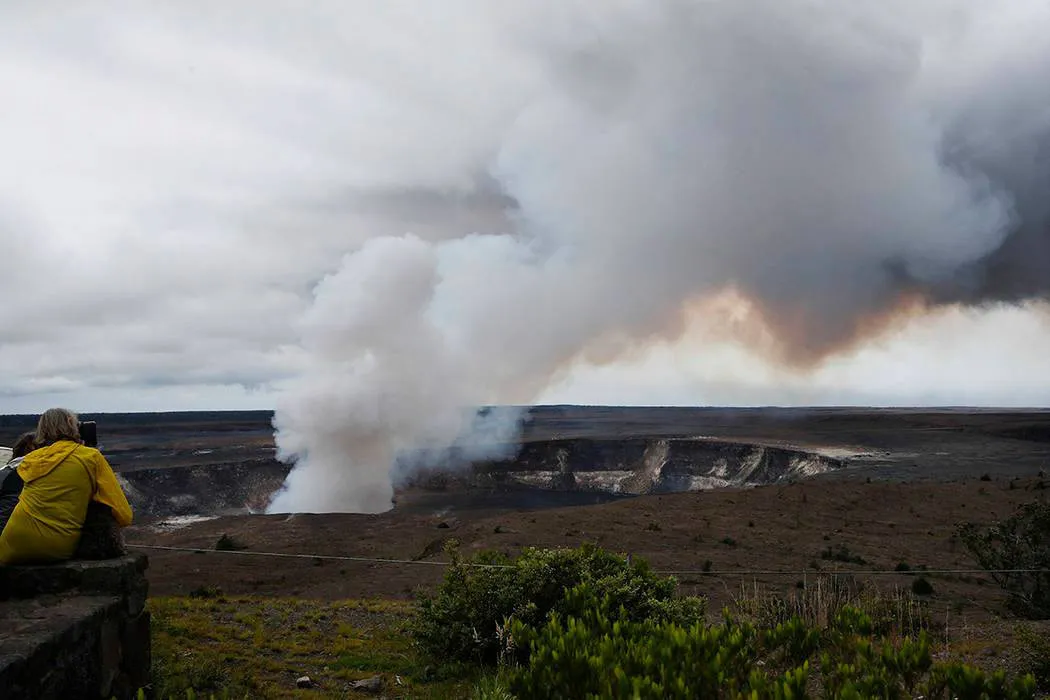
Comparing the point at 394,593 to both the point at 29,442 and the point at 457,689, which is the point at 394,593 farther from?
the point at 29,442

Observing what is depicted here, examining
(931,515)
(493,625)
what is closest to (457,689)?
(493,625)

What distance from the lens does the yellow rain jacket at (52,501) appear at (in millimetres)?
5762

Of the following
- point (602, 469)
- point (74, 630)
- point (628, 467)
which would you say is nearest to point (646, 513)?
point (74, 630)

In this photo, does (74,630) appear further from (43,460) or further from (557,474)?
(557,474)

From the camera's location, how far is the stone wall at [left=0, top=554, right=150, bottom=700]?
462 cm

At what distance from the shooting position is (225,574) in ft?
73.6

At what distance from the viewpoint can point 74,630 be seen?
5.10 m

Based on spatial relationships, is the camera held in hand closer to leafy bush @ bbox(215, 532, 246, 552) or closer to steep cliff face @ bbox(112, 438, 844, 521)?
leafy bush @ bbox(215, 532, 246, 552)

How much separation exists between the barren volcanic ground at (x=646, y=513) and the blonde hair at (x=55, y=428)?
33.2 feet

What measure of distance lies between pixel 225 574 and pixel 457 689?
1788 cm

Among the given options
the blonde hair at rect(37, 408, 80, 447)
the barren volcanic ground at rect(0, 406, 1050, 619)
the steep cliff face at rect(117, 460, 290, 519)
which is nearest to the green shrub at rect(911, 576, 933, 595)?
the barren volcanic ground at rect(0, 406, 1050, 619)

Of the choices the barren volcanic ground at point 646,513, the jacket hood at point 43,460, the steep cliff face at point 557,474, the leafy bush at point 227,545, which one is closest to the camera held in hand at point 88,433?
the jacket hood at point 43,460

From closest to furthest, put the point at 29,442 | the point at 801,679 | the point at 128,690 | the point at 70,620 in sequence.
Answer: the point at 801,679
the point at 70,620
the point at 128,690
the point at 29,442

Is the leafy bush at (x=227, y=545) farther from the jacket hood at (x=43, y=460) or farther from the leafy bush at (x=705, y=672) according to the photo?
the leafy bush at (x=705, y=672)
